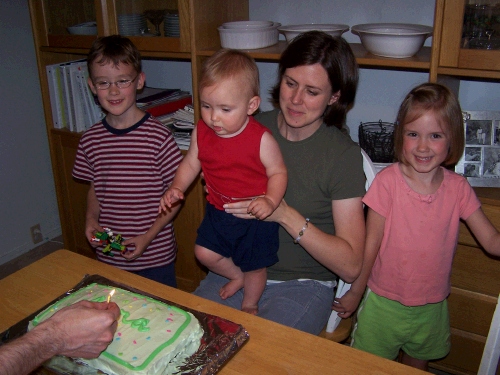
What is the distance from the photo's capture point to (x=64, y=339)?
100cm

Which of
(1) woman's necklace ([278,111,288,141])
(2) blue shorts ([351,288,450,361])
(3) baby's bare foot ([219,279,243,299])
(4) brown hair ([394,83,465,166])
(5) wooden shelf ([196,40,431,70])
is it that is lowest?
(2) blue shorts ([351,288,450,361])

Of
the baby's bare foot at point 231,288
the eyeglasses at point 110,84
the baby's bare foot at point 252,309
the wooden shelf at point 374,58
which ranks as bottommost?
the baby's bare foot at point 252,309

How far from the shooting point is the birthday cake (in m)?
0.97

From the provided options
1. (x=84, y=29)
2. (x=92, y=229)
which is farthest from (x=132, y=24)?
(x=92, y=229)

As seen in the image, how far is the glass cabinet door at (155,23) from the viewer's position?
2.18 metres

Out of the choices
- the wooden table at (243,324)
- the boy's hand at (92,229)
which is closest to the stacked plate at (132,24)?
the boy's hand at (92,229)

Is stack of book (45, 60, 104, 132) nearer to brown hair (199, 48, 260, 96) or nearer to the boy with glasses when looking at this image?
the boy with glasses

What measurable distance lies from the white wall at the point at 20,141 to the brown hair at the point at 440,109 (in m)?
2.45

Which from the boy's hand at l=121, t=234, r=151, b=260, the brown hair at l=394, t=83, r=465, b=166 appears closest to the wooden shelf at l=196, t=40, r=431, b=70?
the brown hair at l=394, t=83, r=465, b=166

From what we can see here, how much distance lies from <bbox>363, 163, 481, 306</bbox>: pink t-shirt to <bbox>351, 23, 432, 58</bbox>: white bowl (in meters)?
0.51

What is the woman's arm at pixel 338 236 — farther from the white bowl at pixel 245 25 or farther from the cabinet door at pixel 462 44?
the white bowl at pixel 245 25

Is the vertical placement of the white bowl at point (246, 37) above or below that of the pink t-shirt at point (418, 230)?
above

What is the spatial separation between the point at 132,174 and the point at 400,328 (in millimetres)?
1159

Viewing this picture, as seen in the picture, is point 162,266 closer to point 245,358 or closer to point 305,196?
point 305,196
